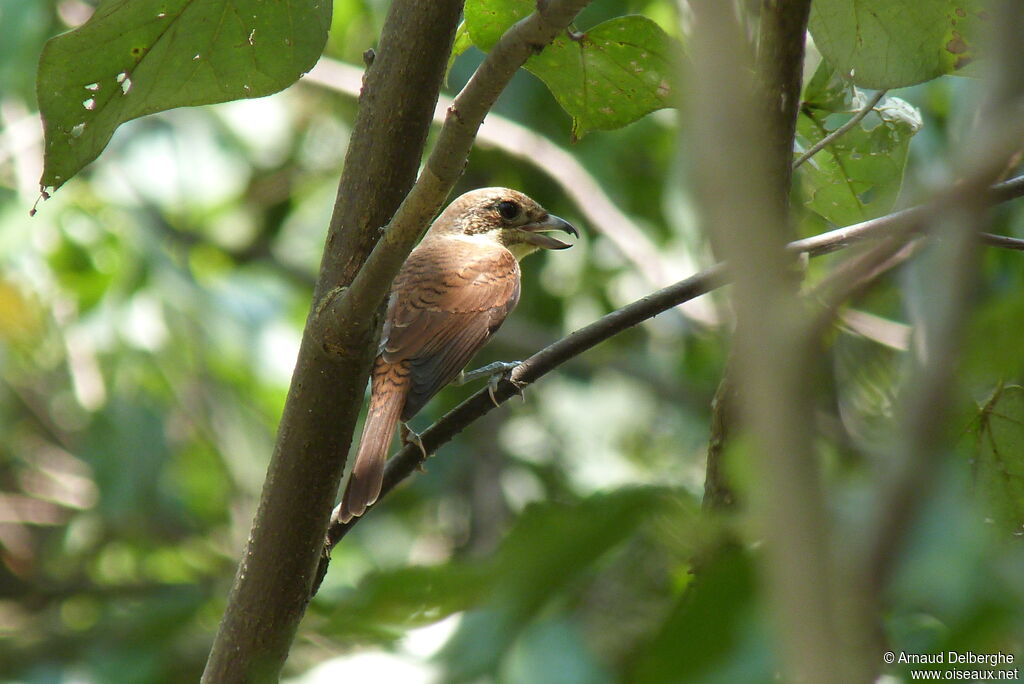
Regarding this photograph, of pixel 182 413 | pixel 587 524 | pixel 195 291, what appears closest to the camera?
pixel 587 524

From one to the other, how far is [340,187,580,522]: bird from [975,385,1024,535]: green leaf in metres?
1.65

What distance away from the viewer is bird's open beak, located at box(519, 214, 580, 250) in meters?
5.35

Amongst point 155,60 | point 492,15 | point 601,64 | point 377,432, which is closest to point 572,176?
point 377,432

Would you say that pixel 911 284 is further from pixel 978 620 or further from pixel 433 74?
pixel 978 620

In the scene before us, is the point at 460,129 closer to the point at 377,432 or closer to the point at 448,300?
the point at 377,432

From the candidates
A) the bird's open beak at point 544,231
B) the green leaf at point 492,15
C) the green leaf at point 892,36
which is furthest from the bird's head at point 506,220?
the green leaf at point 892,36

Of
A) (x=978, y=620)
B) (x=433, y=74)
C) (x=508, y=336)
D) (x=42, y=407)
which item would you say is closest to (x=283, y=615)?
(x=433, y=74)

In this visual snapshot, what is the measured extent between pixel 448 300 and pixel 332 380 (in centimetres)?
274

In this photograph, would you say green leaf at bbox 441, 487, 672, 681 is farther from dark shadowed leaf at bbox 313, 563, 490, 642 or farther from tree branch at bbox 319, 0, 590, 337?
tree branch at bbox 319, 0, 590, 337

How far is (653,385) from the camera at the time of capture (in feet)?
22.5

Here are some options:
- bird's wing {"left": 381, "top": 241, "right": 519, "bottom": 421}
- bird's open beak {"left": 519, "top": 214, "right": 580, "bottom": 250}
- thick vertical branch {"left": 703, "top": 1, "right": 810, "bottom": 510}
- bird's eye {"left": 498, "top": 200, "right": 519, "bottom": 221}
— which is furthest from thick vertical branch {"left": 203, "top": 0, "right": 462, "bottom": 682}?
bird's eye {"left": 498, "top": 200, "right": 519, "bottom": 221}

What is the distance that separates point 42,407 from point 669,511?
7384mm

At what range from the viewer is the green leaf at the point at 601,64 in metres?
2.08

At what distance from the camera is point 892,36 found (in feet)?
6.57
